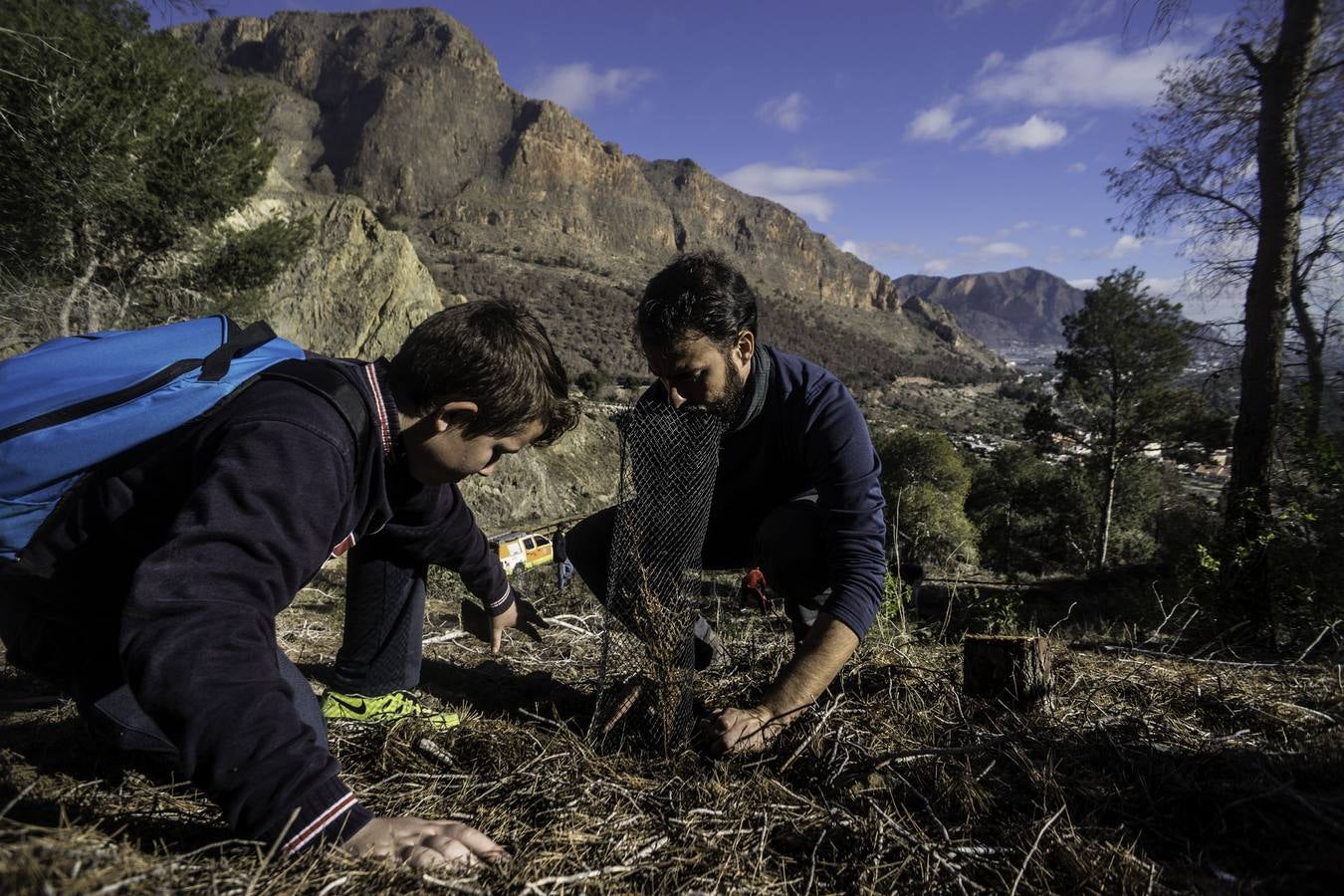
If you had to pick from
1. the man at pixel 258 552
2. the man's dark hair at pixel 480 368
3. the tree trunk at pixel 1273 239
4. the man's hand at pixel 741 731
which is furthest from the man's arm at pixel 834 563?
the tree trunk at pixel 1273 239

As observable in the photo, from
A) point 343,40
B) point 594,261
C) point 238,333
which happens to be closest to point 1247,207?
point 238,333

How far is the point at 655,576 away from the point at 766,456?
725 millimetres

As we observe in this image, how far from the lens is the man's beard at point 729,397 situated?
2539mm

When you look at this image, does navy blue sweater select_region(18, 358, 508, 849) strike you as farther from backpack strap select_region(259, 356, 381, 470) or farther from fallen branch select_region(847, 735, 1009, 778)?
fallen branch select_region(847, 735, 1009, 778)

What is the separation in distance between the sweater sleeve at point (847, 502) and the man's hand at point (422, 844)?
41.7 inches

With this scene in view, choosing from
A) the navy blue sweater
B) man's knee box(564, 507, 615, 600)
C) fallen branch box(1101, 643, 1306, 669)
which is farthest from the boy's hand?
fallen branch box(1101, 643, 1306, 669)

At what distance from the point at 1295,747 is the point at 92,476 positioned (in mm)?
2713

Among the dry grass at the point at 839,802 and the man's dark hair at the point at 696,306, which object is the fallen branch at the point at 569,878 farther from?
the man's dark hair at the point at 696,306

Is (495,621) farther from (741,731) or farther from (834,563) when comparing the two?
(834,563)

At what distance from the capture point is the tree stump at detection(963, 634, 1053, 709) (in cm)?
203

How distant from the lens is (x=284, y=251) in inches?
545

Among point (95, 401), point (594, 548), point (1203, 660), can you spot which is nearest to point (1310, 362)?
point (1203, 660)

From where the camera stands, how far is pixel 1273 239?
6.43m

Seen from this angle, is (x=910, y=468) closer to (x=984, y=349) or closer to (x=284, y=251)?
(x=284, y=251)
